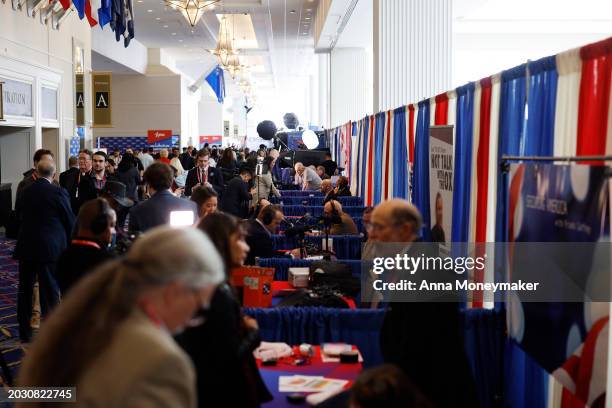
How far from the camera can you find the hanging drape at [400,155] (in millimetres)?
7287

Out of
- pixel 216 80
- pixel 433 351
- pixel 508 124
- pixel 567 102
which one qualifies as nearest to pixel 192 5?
pixel 508 124

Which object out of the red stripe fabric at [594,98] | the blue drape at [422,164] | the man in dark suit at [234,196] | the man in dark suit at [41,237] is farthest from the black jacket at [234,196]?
the red stripe fabric at [594,98]

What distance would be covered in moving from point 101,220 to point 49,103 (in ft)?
32.1

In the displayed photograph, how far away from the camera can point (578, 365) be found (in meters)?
2.80

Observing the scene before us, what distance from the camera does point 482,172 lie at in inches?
172

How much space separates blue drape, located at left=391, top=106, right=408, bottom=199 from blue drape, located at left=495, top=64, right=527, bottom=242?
3168mm

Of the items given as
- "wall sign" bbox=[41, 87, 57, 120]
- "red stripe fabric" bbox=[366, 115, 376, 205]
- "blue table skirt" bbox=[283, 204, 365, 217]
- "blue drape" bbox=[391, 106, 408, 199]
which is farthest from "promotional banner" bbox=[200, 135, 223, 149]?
"blue drape" bbox=[391, 106, 408, 199]

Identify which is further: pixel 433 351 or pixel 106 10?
pixel 106 10

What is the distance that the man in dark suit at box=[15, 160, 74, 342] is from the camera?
574 cm

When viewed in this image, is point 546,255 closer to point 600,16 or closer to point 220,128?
point 600,16

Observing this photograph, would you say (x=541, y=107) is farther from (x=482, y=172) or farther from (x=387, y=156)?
(x=387, y=156)

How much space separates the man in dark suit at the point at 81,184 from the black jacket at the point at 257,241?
1.99 metres

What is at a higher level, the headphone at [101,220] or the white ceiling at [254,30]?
the white ceiling at [254,30]

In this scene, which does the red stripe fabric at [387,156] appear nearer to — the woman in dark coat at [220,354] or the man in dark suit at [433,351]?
the man in dark suit at [433,351]
